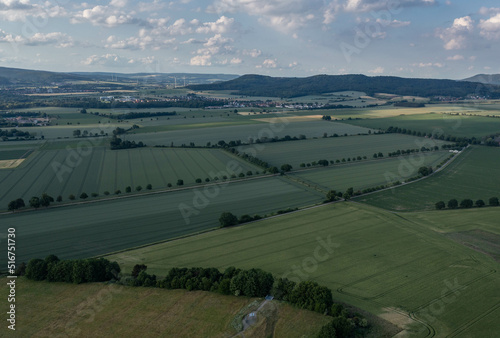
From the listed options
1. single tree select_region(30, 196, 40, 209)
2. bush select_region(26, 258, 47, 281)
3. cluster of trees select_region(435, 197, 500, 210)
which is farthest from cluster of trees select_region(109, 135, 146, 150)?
cluster of trees select_region(435, 197, 500, 210)

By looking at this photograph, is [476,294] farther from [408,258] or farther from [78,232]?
[78,232]

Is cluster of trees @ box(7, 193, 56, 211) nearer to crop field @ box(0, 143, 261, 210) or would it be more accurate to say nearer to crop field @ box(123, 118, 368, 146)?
crop field @ box(0, 143, 261, 210)

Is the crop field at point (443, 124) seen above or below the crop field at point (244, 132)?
above

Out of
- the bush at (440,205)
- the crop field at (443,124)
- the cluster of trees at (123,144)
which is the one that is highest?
Answer: the crop field at (443,124)

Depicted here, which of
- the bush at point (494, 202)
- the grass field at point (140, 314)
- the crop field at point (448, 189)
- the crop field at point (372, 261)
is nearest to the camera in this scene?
the grass field at point (140, 314)

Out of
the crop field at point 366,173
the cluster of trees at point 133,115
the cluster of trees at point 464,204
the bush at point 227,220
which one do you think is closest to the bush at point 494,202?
the cluster of trees at point 464,204

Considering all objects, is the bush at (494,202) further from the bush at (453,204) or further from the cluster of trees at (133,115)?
the cluster of trees at (133,115)

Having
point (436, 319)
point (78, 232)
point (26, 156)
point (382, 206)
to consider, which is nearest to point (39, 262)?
point (78, 232)
